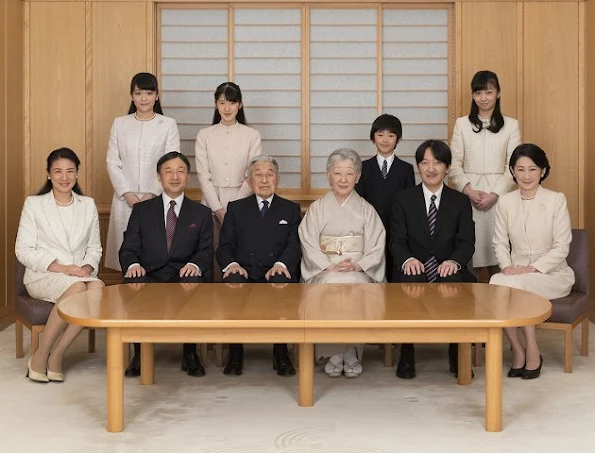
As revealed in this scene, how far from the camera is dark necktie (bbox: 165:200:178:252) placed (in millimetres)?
4414

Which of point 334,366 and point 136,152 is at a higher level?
Answer: point 136,152

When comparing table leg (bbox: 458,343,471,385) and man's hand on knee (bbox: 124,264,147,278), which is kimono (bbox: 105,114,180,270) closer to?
man's hand on knee (bbox: 124,264,147,278)

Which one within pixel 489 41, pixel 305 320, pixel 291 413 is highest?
pixel 489 41

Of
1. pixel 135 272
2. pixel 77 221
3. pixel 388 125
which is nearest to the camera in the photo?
pixel 135 272

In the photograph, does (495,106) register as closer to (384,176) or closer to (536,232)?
(384,176)

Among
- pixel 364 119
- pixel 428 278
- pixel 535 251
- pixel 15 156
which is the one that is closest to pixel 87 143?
pixel 15 156

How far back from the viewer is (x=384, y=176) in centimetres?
482

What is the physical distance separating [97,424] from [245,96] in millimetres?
2938

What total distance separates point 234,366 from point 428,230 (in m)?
1.18

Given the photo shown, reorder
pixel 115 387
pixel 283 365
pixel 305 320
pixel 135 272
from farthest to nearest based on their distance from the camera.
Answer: pixel 135 272
pixel 283 365
pixel 115 387
pixel 305 320

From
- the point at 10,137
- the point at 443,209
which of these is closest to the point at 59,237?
the point at 10,137

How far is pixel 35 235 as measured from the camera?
14.1 feet

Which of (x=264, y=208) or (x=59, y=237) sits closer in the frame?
(x=59, y=237)

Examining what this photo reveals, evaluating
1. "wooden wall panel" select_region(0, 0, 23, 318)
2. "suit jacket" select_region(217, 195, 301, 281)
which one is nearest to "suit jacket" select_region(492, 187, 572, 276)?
"suit jacket" select_region(217, 195, 301, 281)
